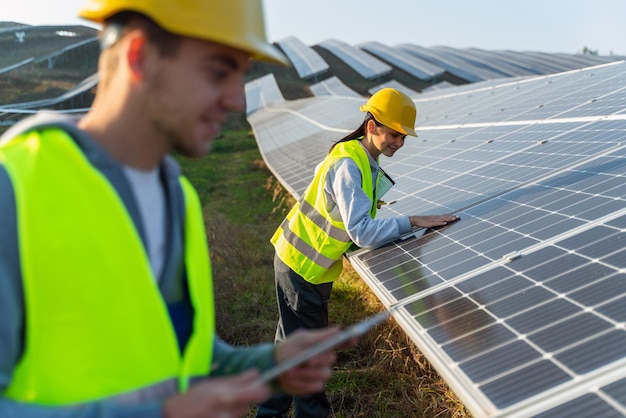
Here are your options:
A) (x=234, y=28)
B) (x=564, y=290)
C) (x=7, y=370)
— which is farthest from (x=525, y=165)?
(x=7, y=370)

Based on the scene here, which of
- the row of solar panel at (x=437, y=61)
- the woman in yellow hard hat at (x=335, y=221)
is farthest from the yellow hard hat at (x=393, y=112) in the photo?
the row of solar panel at (x=437, y=61)

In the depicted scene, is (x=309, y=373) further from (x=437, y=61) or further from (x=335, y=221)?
(x=437, y=61)

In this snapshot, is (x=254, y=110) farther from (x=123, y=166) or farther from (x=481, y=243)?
(x=123, y=166)

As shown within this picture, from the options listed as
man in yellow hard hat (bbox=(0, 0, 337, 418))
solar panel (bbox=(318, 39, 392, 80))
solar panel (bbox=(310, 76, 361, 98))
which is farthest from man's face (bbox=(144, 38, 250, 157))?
solar panel (bbox=(318, 39, 392, 80))

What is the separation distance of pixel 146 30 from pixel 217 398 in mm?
878

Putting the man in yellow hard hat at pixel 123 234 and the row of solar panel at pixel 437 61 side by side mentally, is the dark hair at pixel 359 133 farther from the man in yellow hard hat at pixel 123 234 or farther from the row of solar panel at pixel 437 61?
the row of solar panel at pixel 437 61

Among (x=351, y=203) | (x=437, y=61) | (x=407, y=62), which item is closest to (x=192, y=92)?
(x=351, y=203)

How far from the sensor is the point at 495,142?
7.06m

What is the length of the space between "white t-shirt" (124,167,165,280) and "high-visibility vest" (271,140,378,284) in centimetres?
247

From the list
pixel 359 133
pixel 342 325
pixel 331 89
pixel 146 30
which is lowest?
pixel 331 89

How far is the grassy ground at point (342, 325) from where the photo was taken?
4.69m

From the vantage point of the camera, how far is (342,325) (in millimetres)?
6191

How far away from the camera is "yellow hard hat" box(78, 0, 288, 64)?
1.38 m

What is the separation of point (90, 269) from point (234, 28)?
68cm
